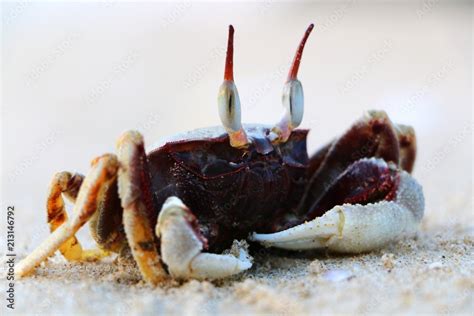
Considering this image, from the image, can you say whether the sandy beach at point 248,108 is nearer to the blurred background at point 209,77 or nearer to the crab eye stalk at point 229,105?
the blurred background at point 209,77

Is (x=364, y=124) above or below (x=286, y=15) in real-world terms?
below

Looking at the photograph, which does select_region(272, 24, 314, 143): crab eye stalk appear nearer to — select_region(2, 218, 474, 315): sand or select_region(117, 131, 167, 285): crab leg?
select_region(2, 218, 474, 315): sand

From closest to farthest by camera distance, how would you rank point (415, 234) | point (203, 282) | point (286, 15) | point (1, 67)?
point (203, 282) < point (415, 234) < point (1, 67) < point (286, 15)

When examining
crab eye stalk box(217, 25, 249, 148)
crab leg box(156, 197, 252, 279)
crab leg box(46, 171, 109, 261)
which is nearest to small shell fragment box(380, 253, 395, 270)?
crab leg box(156, 197, 252, 279)

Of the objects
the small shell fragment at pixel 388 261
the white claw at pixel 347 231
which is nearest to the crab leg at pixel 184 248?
the white claw at pixel 347 231

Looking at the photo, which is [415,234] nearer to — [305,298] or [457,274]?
[457,274]

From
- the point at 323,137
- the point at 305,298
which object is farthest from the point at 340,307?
the point at 323,137
